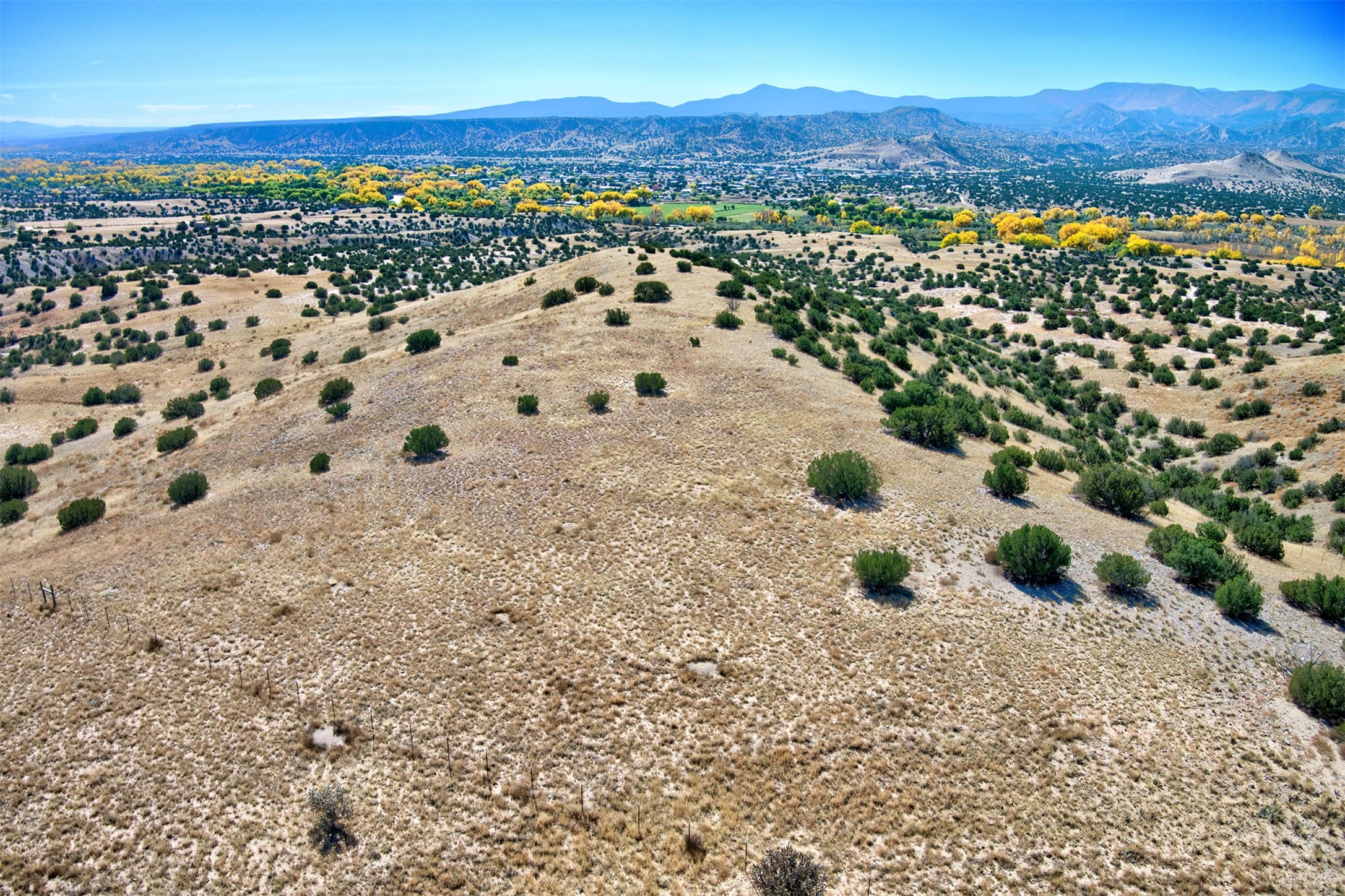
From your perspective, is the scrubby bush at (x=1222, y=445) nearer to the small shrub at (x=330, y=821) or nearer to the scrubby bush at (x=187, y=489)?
the small shrub at (x=330, y=821)

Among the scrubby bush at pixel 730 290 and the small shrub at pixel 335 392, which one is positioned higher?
the scrubby bush at pixel 730 290

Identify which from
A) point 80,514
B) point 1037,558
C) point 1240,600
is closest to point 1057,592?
point 1037,558

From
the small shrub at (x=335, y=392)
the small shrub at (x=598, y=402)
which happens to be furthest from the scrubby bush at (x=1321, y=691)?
the small shrub at (x=335, y=392)

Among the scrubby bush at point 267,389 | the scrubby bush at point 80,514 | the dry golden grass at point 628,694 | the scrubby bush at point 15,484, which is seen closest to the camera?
the dry golden grass at point 628,694

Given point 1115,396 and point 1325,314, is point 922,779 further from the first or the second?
point 1325,314

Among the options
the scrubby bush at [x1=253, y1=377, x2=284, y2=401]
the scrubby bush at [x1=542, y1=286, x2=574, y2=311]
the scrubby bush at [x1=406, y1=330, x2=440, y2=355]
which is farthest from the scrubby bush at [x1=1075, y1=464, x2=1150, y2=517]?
the scrubby bush at [x1=253, y1=377, x2=284, y2=401]

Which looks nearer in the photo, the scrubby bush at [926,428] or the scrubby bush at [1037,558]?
the scrubby bush at [1037,558]

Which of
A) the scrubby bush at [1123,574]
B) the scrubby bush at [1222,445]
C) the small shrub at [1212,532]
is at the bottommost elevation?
the scrubby bush at [1222,445]
